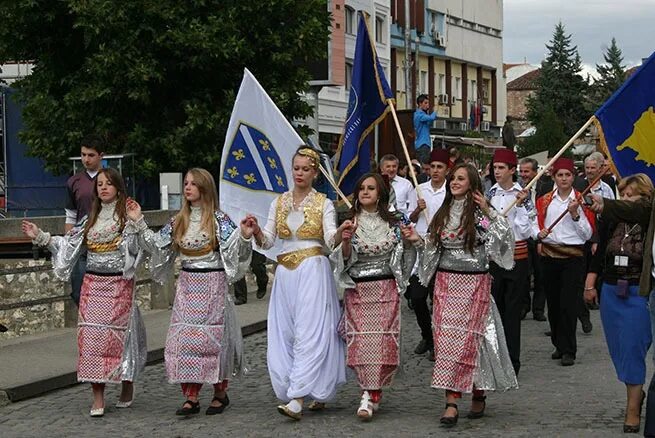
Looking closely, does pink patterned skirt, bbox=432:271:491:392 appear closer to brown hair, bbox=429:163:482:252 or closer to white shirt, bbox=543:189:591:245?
brown hair, bbox=429:163:482:252

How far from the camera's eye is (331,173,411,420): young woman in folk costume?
962 centimetres

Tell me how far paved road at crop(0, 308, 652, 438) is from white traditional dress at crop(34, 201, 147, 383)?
1.18 feet

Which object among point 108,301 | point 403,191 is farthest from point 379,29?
point 108,301

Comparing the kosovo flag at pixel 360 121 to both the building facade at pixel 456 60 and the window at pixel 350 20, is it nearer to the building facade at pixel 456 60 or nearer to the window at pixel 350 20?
the window at pixel 350 20

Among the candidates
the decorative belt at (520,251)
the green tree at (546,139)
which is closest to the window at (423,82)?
the green tree at (546,139)

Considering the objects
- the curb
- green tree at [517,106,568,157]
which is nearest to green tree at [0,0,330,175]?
the curb

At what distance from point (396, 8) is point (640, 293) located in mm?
53316

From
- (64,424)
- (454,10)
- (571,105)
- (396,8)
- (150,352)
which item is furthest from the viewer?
(571,105)

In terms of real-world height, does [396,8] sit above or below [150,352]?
above

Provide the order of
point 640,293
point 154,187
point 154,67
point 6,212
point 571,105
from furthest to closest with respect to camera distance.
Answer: point 571,105 < point 6,212 < point 154,187 < point 154,67 < point 640,293

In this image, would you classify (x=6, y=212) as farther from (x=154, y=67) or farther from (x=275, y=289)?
(x=275, y=289)

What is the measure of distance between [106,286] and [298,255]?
1394 millimetres

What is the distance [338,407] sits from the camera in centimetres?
996

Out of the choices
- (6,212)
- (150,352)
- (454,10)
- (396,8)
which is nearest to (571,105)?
(454,10)
